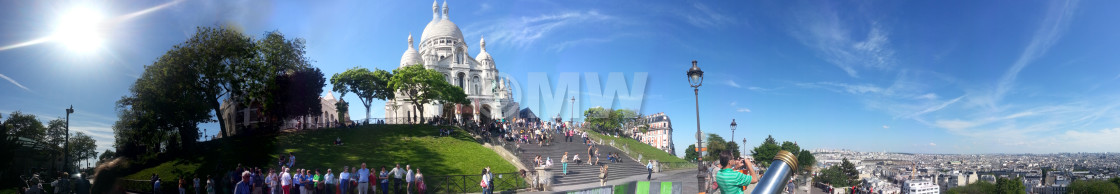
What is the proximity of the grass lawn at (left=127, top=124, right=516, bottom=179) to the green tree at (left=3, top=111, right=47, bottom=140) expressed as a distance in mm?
→ 1562

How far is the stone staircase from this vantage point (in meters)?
16.3

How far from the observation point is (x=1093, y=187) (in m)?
53.2

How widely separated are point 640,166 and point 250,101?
1585 cm

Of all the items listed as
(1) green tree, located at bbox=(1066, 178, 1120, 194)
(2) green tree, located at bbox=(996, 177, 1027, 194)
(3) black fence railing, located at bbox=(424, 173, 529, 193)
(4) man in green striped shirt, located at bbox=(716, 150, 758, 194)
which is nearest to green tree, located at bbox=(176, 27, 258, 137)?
(3) black fence railing, located at bbox=(424, 173, 529, 193)

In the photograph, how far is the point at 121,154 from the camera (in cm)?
485

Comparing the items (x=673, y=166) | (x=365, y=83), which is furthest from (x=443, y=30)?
(x=673, y=166)

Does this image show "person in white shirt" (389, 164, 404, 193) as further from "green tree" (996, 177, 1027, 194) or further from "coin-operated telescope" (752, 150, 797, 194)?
"green tree" (996, 177, 1027, 194)

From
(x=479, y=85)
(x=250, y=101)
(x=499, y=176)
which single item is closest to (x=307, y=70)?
(x=250, y=101)

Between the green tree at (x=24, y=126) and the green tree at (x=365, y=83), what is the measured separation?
2794 cm

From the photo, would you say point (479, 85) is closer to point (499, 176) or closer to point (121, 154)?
point (499, 176)

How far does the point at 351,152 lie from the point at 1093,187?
78492mm

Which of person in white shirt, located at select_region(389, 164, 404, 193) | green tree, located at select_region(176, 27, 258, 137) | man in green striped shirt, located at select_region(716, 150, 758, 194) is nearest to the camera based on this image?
man in green striped shirt, located at select_region(716, 150, 758, 194)

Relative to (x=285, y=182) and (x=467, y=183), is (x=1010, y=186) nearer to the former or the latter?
(x=467, y=183)

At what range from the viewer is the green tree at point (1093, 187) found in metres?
52.2
